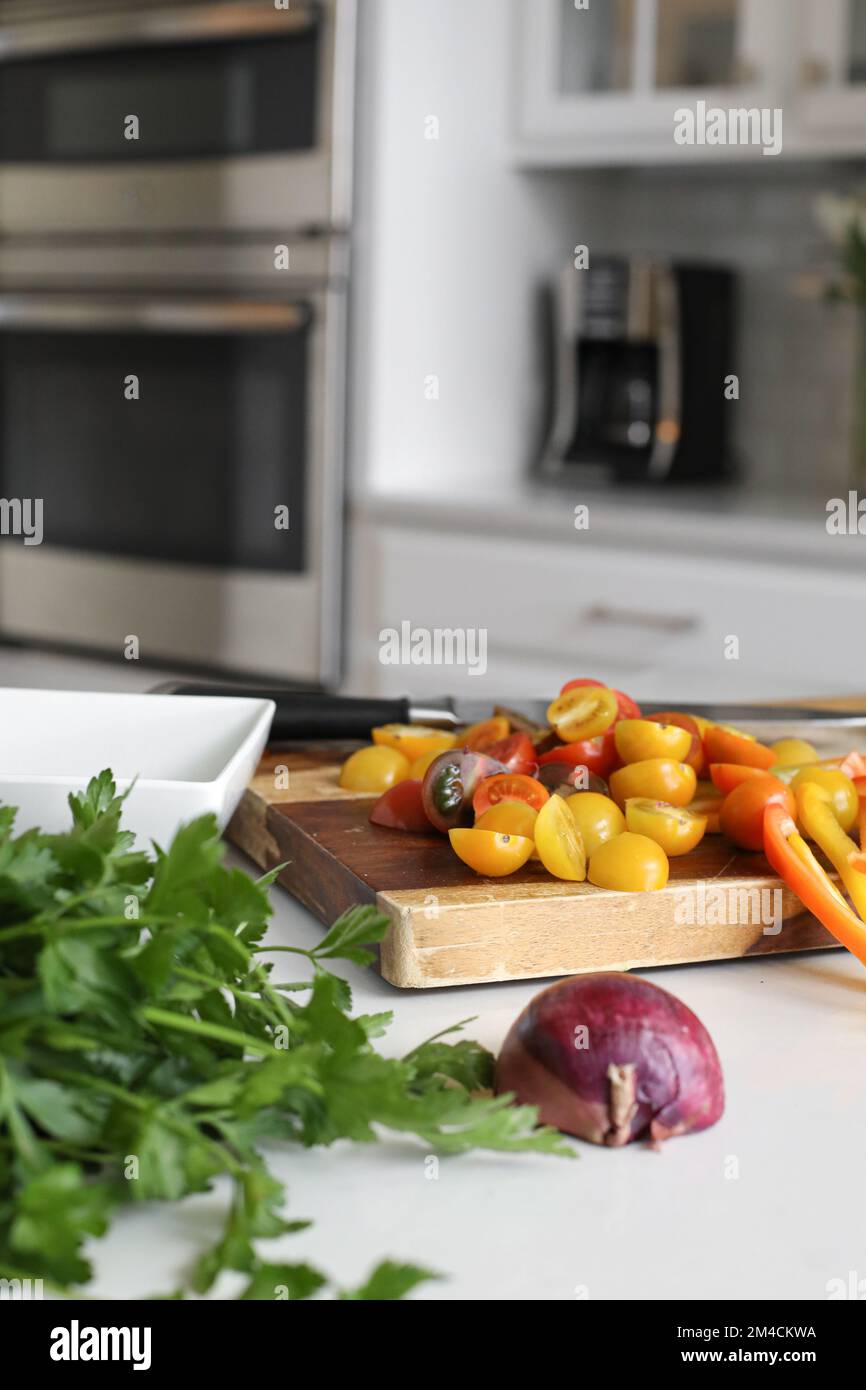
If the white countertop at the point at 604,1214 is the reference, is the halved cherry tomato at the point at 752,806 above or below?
above

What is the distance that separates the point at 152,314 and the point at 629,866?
2062 mm

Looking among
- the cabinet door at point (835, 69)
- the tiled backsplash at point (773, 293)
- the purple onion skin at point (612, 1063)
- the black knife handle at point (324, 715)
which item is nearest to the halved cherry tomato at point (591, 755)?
the black knife handle at point (324, 715)

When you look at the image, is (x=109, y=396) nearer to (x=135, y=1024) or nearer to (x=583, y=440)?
(x=583, y=440)

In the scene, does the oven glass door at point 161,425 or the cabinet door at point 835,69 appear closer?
the cabinet door at point 835,69

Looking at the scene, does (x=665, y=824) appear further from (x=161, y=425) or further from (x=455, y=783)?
(x=161, y=425)

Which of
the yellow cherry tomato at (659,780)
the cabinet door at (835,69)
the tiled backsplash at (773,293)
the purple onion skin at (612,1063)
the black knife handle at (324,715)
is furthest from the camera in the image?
the tiled backsplash at (773,293)

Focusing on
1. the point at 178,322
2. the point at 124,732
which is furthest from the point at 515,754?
the point at 178,322

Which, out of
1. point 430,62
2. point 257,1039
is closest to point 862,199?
point 430,62

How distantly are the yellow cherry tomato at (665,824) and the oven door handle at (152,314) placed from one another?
1815 mm

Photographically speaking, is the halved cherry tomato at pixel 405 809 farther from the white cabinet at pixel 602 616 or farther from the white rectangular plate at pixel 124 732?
the white cabinet at pixel 602 616

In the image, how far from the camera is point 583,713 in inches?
39.4

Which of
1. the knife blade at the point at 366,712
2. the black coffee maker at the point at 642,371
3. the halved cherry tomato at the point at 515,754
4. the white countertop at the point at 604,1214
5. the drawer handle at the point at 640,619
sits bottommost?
the white countertop at the point at 604,1214

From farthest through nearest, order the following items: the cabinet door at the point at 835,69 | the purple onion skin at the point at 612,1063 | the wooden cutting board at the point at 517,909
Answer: the cabinet door at the point at 835,69
the wooden cutting board at the point at 517,909
the purple onion skin at the point at 612,1063

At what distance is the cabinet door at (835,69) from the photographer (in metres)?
2.42
